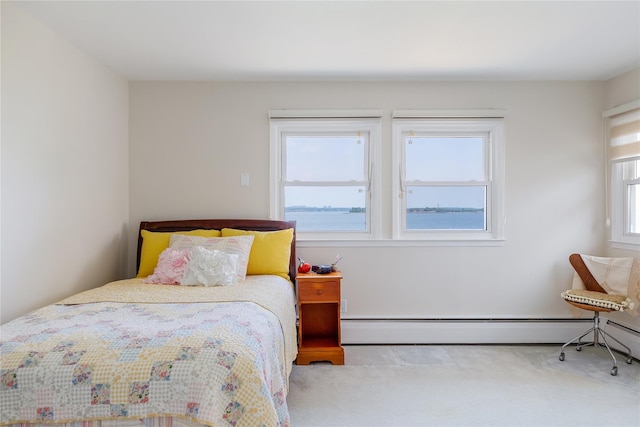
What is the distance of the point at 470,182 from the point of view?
3.49m

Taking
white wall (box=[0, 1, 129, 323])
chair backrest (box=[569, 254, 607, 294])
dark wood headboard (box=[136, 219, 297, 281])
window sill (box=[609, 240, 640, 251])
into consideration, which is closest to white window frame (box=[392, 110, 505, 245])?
chair backrest (box=[569, 254, 607, 294])

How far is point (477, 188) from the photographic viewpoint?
3.53 meters

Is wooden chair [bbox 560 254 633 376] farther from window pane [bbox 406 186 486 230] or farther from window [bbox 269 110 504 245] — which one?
window pane [bbox 406 186 486 230]

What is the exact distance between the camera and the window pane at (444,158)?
3.51 m

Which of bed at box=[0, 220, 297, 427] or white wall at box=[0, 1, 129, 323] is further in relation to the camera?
white wall at box=[0, 1, 129, 323]

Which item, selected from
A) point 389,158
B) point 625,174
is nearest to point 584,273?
point 625,174

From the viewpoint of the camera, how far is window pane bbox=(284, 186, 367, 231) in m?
3.53

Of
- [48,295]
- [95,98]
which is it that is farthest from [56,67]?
[48,295]

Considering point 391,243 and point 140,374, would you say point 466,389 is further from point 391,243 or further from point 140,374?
point 140,374

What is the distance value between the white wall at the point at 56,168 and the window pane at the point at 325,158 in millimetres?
1533

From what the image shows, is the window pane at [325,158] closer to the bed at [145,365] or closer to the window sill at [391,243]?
the window sill at [391,243]

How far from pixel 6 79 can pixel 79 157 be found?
74 cm

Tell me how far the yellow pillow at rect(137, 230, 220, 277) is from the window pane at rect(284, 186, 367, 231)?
860 mm

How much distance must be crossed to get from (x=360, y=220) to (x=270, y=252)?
98 centimetres
